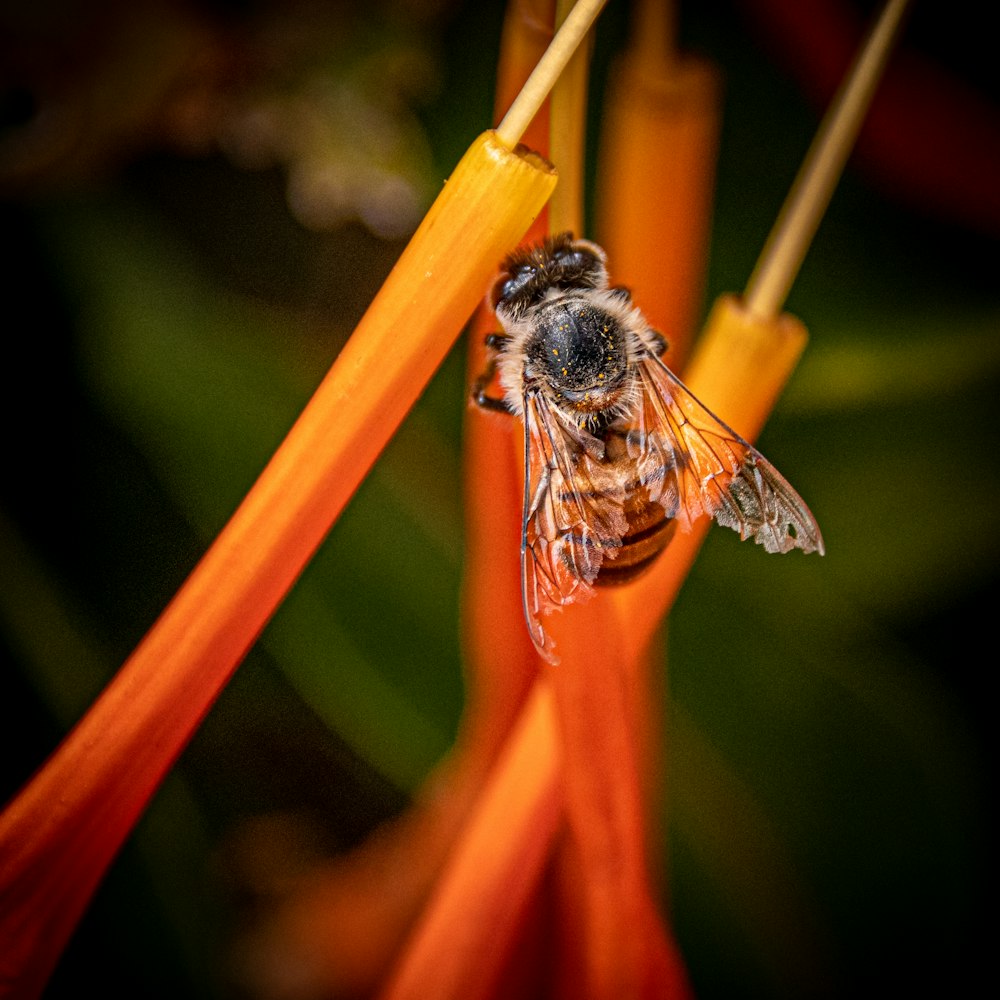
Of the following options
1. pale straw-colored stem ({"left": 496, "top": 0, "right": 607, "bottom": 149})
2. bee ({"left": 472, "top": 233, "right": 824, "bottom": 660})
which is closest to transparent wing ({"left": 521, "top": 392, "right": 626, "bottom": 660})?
bee ({"left": 472, "top": 233, "right": 824, "bottom": 660})

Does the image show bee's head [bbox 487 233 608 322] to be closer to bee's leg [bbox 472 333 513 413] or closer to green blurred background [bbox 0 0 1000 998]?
bee's leg [bbox 472 333 513 413]

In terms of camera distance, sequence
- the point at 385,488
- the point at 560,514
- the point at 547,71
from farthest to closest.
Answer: the point at 385,488
the point at 560,514
the point at 547,71

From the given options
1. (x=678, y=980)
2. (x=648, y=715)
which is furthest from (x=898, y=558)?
(x=678, y=980)

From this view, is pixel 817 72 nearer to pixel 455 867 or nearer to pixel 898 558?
pixel 898 558

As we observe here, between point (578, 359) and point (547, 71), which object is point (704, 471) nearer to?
point (578, 359)

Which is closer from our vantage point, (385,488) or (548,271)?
(548,271)

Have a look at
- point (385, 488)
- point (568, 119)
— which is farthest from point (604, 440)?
point (385, 488)

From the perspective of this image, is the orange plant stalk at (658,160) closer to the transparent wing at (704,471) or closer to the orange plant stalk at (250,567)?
the transparent wing at (704,471)
